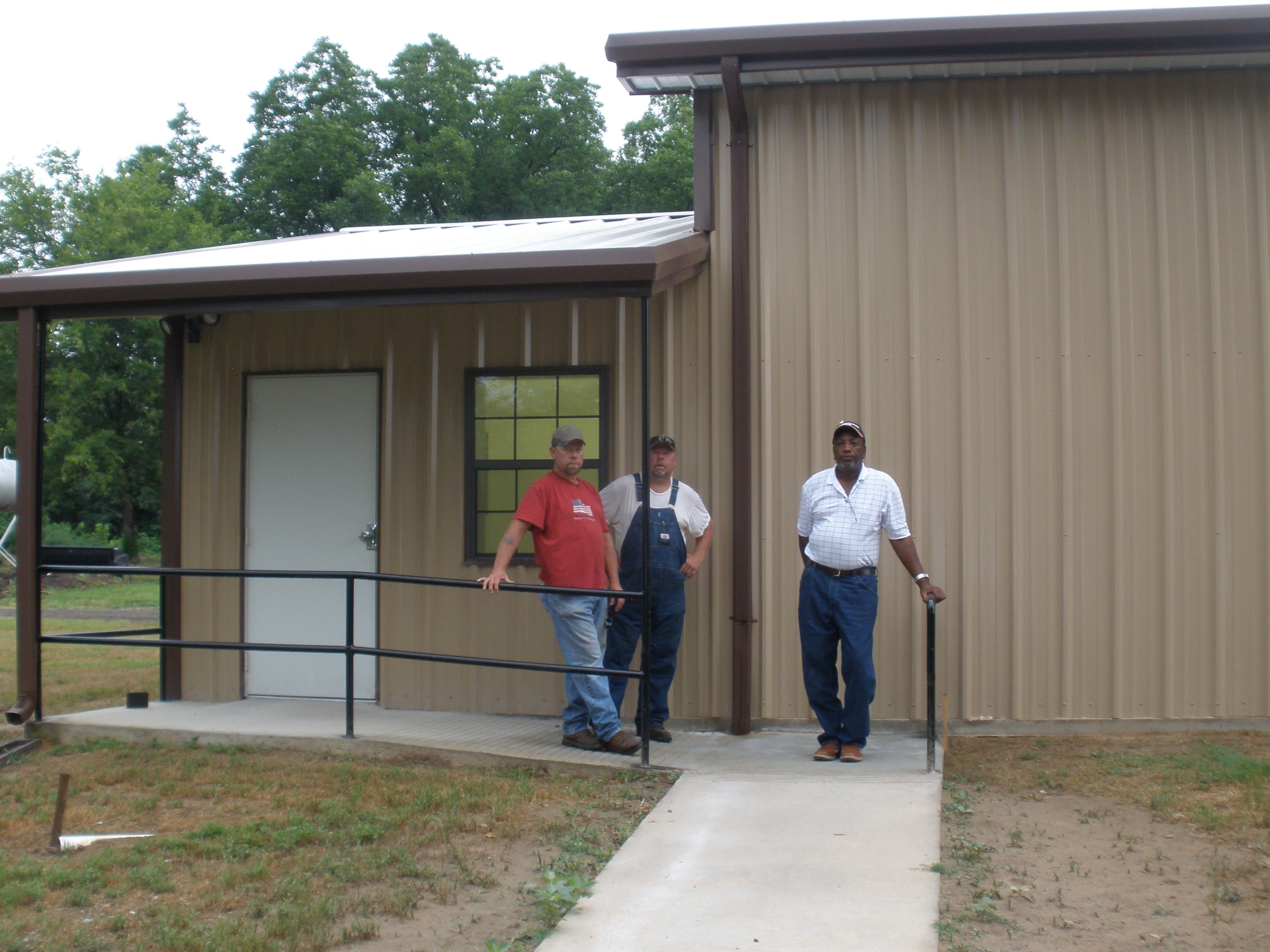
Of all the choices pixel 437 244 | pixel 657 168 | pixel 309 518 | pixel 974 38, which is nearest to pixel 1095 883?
pixel 974 38

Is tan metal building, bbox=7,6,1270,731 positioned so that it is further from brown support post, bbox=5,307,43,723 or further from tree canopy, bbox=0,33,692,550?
tree canopy, bbox=0,33,692,550

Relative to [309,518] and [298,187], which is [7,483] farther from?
[298,187]

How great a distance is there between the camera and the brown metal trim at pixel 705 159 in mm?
6816

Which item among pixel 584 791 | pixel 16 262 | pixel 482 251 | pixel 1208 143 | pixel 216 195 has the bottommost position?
pixel 584 791

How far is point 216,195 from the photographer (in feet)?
117

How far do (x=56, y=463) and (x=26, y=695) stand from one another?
24439 millimetres

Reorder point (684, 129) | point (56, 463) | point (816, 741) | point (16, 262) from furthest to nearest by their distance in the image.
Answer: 1. point (684, 129)
2. point (16, 262)
3. point (56, 463)
4. point (816, 741)

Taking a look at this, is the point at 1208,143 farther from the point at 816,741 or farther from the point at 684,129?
the point at 684,129

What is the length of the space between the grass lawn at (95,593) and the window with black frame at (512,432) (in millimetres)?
10201

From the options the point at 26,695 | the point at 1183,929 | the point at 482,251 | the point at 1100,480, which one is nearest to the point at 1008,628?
the point at 1100,480

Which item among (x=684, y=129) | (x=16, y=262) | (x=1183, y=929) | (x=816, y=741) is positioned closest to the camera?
(x=1183, y=929)

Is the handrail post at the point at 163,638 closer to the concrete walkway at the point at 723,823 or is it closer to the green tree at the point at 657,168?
the concrete walkway at the point at 723,823

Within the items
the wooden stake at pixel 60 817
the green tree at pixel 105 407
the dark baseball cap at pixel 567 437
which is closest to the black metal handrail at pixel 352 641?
the dark baseball cap at pixel 567 437

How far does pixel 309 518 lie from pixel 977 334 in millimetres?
4343
